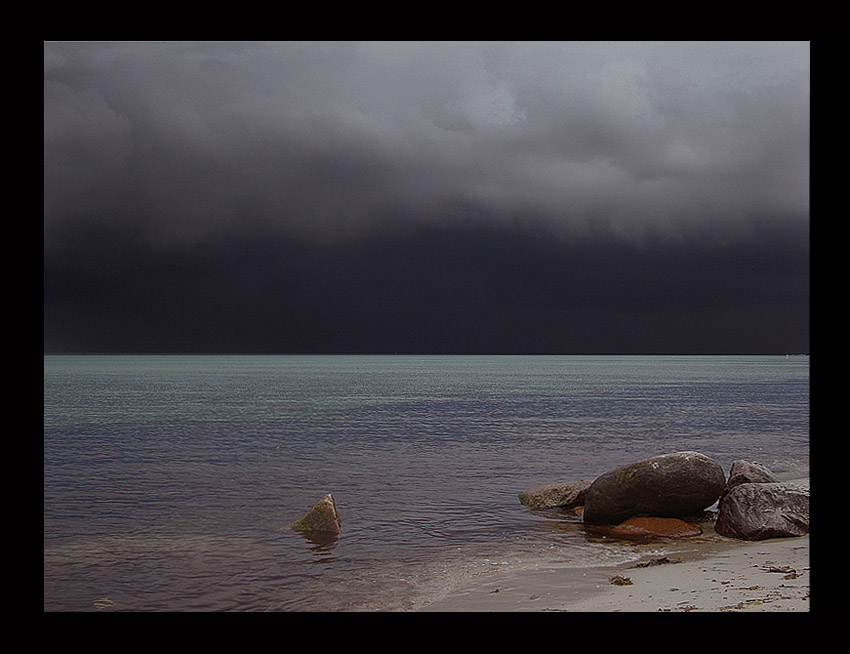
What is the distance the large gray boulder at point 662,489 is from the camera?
14039mm

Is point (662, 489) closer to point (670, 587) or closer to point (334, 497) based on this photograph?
point (670, 587)

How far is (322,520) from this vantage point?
47.0 ft

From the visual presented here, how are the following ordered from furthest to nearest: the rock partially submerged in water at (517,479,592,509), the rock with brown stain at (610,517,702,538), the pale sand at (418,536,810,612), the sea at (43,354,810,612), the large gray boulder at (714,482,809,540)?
1. the rock partially submerged in water at (517,479,592,509)
2. the rock with brown stain at (610,517,702,538)
3. the large gray boulder at (714,482,809,540)
4. the sea at (43,354,810,612)
5. the pale sand at (418,536,810,612)

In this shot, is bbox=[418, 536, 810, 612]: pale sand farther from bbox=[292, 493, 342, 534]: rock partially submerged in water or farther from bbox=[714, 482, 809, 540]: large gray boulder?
bbox=[292, 493, 342, 534]: rock partially submerged in water

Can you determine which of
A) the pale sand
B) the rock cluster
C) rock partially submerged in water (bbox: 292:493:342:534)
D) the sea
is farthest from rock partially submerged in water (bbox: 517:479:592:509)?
rock partially submerged in water (bbox: 292:493:342:534)

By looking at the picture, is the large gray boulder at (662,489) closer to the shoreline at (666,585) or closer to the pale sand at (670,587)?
the shoreline at (666,585)

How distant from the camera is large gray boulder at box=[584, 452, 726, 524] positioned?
14.0m
